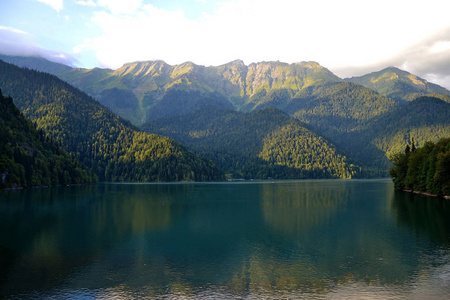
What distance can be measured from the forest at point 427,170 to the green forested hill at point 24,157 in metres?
158

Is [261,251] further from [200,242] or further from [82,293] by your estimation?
[82,293]

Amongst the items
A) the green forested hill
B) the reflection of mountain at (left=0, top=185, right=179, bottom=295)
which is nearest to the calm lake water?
the reflection of mountain at (left=0, top=185, right=179, bottom=295)

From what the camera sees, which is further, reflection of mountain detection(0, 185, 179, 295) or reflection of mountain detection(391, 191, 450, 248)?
reflection of mountain detection(391, 191, 450, 248)

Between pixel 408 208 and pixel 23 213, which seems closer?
pixel 23 213

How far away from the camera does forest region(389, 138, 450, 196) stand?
10774cm

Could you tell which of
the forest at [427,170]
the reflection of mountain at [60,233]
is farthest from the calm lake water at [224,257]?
the forest at [427,170]

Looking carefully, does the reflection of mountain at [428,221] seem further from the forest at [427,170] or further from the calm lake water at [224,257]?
the forest at [427,170]

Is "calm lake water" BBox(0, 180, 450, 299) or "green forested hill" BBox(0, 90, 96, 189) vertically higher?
"green forested hill" BBox(0, 90, 96, 189)

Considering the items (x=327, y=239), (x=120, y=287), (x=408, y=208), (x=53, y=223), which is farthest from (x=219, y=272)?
(x=408, y=208)

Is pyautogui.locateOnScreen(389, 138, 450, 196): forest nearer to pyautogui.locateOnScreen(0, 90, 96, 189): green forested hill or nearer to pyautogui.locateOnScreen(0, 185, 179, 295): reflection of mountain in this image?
pyautogui.locateOnScreen(0, 185, 179, 295): reflection of mountain

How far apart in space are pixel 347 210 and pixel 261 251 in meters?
50.1

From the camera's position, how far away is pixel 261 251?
44.1 metres

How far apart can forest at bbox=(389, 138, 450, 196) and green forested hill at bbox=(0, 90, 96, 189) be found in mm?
158078

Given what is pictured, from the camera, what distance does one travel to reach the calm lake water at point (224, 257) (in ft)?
98.1
